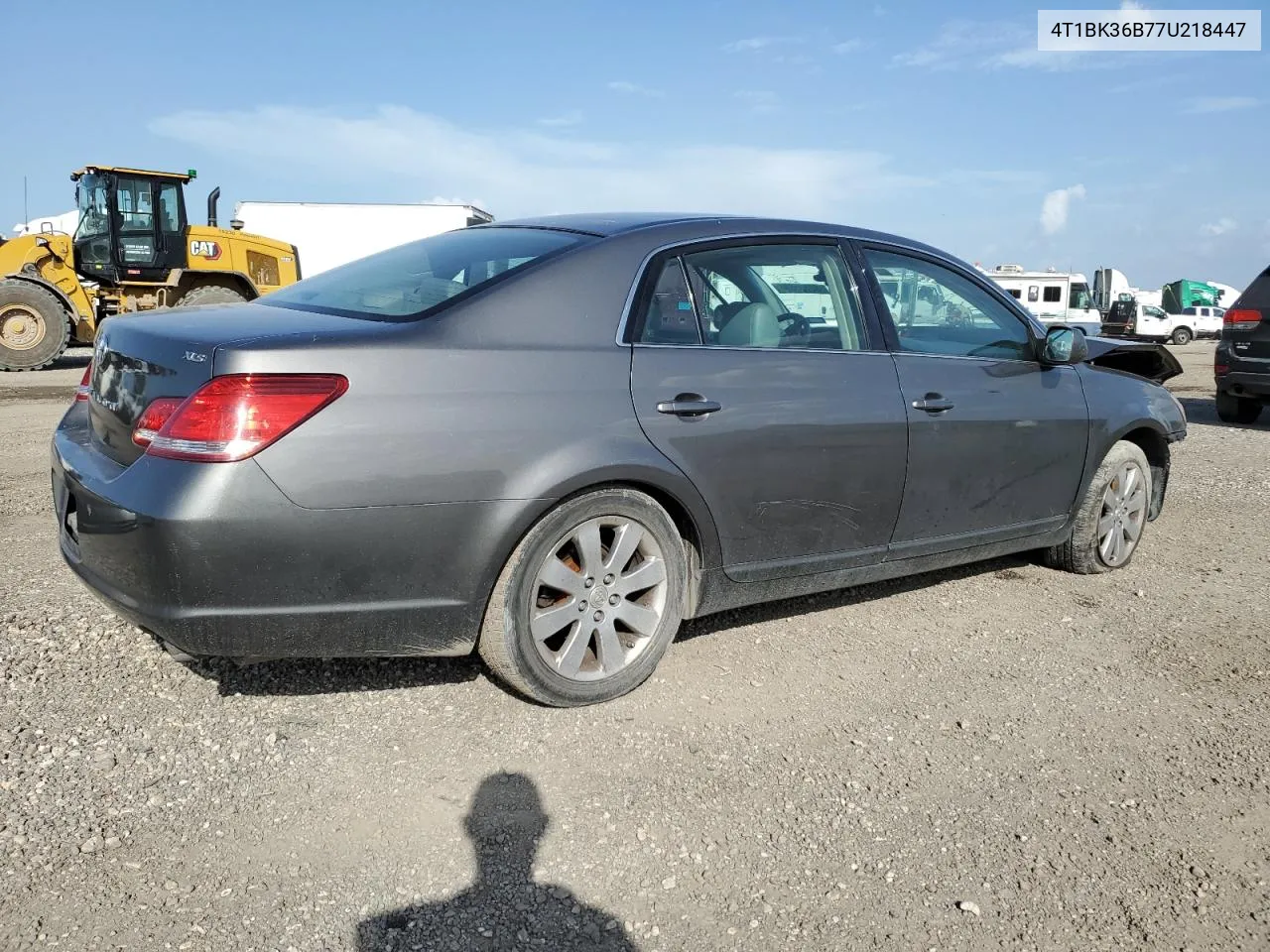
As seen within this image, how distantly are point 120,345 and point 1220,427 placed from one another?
10.8 metres

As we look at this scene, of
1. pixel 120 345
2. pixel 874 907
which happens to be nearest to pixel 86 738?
pixel 120 345

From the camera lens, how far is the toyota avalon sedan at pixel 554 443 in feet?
8.91

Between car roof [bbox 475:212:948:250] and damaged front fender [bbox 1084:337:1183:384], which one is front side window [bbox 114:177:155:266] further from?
damaged front fender [bbox 1084:337:1183:384]

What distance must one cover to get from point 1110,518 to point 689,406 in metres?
2.68

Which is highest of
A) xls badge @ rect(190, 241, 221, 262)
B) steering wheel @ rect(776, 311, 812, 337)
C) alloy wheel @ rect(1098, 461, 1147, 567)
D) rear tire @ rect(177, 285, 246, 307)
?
xls badge @ rect(190, 241, 221, 262)

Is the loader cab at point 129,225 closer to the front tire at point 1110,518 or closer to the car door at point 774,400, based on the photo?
the car door at point 774,400

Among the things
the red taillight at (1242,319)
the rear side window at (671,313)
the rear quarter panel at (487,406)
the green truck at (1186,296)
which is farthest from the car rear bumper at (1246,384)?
the green truck at (1186,296)

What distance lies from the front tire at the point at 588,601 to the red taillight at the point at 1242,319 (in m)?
9.00

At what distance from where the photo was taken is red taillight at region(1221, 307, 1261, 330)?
10.2 m

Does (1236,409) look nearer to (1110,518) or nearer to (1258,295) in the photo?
(1258,295)

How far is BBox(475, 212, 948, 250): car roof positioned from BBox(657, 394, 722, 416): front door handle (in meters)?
0.60

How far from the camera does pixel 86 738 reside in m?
2.99

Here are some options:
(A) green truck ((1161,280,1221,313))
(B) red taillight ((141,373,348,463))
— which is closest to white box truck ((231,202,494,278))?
(B) red taillight ((141,373,348,463))

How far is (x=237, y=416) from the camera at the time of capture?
266 cm
